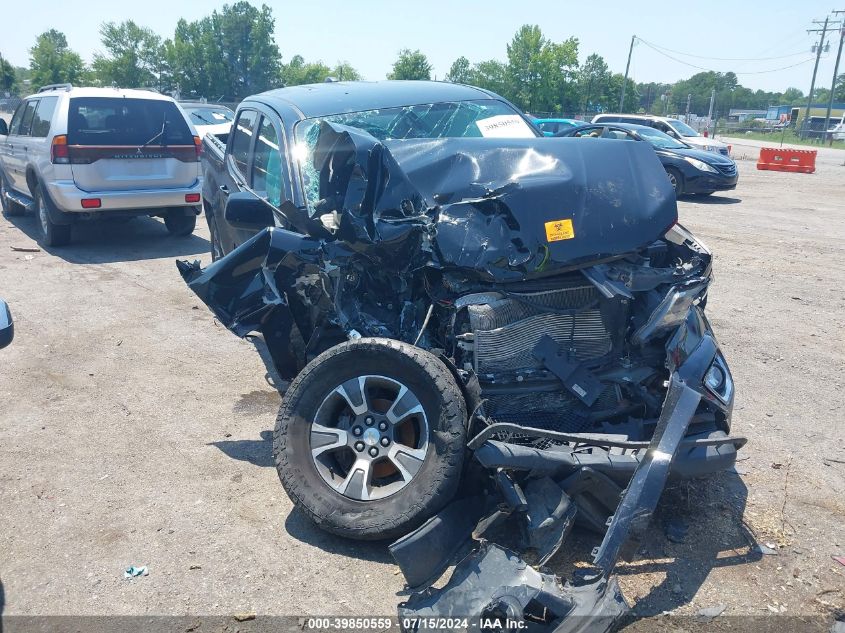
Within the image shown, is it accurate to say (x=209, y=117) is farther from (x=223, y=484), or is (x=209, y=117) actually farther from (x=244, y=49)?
(x=244, y=49)

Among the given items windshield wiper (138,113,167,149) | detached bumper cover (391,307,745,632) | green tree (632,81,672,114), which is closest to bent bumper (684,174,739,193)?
windshield wiper (138,113,167,149)

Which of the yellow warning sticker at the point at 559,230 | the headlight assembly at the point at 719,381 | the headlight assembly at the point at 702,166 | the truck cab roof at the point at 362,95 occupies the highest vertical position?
the truck cab roof at the point at 362,95

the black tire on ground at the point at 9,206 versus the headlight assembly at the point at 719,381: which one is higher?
the headlight assembly at the point at 719,381

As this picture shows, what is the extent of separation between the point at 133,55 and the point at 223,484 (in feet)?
232

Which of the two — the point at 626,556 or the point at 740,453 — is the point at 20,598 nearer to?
the point at 626,556

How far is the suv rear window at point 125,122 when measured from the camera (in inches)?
355

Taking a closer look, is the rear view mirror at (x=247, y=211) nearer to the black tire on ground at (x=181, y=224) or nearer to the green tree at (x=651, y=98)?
the black tire on ground at (x=181, y=224)

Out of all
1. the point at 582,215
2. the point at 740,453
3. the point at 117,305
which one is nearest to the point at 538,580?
the point at 582,215

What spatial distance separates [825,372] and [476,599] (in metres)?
4.31

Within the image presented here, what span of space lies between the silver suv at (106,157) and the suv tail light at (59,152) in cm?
1

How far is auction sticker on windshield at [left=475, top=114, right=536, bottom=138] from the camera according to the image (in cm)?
520

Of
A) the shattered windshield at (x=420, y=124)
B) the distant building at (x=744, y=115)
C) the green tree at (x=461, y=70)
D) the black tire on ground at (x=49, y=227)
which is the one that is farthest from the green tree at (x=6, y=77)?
the distant building at (x=744, y=115)

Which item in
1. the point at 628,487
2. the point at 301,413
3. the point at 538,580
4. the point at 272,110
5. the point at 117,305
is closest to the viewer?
the point at 538,580

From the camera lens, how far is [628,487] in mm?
2895
